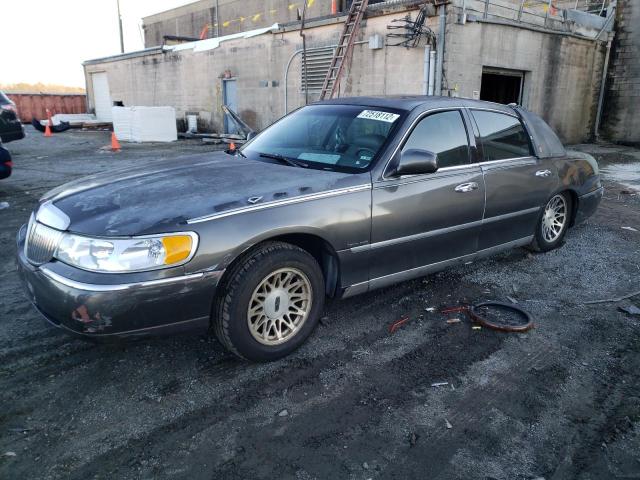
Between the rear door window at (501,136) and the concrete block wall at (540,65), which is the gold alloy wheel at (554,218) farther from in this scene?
the concrete block wall at (540,65)

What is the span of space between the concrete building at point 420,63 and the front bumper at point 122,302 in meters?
10.3

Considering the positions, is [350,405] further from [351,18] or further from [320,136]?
[351,18]

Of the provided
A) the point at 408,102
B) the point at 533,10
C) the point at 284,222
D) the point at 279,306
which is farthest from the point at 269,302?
the point at 533,10

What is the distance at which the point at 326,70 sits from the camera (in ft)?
48.0

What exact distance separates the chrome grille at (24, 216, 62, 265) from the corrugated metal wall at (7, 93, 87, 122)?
2931cm

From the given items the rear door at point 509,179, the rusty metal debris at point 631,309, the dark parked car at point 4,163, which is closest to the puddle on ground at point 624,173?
the rear door at point 509,179

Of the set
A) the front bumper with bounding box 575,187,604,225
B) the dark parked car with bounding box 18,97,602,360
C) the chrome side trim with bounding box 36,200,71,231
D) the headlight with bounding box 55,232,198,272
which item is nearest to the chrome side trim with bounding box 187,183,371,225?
the dark parked car with bounding box 18,97,602,360

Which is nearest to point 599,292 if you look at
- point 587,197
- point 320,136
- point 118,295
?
point 587,197

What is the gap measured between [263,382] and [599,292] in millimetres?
3201

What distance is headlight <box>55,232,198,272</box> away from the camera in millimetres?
2604

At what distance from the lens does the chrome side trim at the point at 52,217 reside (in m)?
2.86

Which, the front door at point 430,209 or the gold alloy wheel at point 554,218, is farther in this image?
the gold alloy wheel at point 554,218

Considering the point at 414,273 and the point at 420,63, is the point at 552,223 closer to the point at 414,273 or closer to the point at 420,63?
the point at 414,273

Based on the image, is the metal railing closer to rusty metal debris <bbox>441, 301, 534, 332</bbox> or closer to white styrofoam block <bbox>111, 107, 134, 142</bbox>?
rusty metal debris <bbox>441, 301, 534, 332</bbox>
